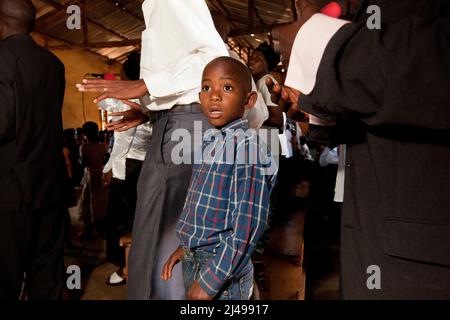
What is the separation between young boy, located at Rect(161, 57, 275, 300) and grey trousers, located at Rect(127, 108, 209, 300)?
140 millimetres

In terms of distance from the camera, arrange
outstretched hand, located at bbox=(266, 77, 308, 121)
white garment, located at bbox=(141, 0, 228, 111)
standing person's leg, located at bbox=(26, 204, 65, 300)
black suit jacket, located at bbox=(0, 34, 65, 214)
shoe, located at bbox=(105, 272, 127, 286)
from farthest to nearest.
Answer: shoe, located at bbox=(105, 272, 127, 286), standing person's leg, located at bbox=(26, 204, 65, 300), black suit jacket, located at bbox=(0, 34, 65, 214), white garment, located at bbox=(141, 0, 228, 111), outstretched hand, located at bbox=(266, 77, 308, 121)

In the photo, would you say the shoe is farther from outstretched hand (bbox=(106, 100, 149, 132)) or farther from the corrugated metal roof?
the corrugated metal roof

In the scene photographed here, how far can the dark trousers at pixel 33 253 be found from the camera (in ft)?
6.42

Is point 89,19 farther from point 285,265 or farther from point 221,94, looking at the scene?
point 221,94

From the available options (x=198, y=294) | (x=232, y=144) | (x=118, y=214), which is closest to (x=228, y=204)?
(x=232, y=144)

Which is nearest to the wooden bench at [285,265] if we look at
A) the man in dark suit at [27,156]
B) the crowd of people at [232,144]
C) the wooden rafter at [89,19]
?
the crowd of people at [232,144]

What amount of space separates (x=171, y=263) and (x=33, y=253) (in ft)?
3.79

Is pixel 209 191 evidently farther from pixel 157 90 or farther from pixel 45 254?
pixel 45 254

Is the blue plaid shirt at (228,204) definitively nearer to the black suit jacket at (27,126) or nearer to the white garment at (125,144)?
the black suit jacket at (27,126)

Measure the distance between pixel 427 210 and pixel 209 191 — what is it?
768 millimetres

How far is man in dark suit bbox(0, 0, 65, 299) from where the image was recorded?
6.24 feet

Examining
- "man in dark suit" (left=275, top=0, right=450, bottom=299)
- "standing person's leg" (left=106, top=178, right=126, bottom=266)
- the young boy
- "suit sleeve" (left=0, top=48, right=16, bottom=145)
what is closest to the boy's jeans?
the young boy

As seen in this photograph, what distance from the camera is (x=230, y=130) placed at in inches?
55.2
